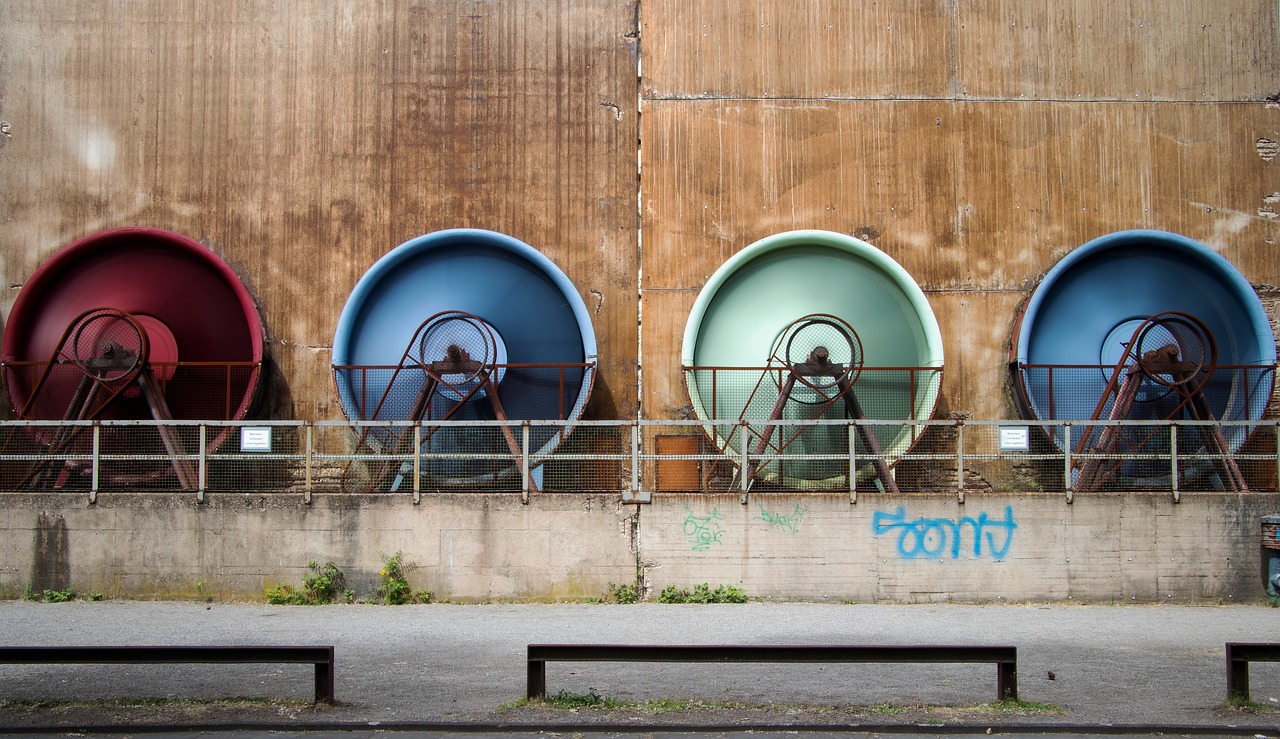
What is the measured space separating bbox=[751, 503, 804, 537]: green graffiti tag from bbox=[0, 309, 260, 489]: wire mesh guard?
7416 mm

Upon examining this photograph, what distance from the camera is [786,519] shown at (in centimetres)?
1480

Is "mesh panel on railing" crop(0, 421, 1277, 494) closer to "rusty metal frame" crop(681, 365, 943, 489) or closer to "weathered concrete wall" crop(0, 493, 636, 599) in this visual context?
"rusty metal frame" crop(681, 365, 943, 489)

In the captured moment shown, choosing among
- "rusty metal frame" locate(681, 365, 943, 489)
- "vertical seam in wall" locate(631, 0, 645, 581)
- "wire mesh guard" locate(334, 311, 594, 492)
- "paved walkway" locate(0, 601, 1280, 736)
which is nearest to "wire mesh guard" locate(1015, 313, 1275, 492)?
"rusty metal frame" locate(681, 365, 943, 489)

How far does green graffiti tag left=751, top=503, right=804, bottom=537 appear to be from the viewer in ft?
48.4

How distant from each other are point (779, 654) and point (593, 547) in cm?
675

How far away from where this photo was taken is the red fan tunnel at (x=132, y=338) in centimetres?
1709

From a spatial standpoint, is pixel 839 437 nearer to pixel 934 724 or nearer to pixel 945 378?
pixel 945 378

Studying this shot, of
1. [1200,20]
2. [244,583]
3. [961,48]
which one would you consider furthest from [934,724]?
[1200,20]

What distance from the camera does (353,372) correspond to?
17969mm

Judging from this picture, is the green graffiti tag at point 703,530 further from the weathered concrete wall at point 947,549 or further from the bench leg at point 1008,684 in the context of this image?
the bench leg at point 1008,684

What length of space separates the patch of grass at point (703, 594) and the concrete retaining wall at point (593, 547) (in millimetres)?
109

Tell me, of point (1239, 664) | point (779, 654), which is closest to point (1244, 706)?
point (1239, 664)

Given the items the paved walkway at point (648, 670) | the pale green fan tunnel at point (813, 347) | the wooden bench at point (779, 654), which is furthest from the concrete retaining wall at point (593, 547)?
the wooden bench at point (779, 654)

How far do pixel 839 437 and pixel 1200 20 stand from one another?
908 cm
